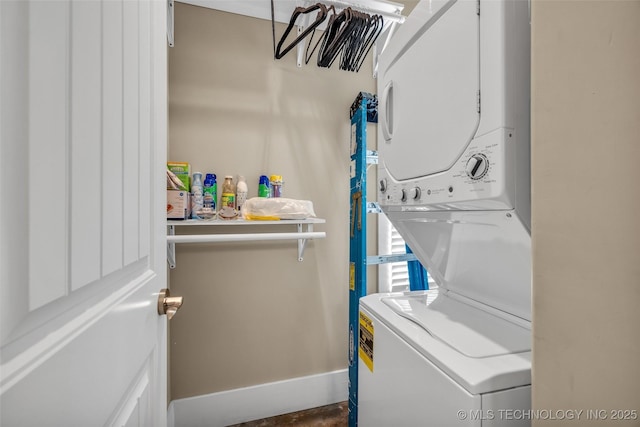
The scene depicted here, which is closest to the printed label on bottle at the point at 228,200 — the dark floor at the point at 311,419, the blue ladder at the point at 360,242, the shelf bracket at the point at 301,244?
the shelf bracket at the point at 301,244

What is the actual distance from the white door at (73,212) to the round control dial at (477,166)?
0.80 metres

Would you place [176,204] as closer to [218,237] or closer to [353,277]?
[218,237]

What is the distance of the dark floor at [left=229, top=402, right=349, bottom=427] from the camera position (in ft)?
6.23

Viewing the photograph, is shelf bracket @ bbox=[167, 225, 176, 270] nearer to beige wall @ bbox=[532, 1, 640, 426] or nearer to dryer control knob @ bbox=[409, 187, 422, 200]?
dryer control knob @ bbox=[409, 187, 422, 200]

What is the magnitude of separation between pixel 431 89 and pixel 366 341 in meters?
0.99

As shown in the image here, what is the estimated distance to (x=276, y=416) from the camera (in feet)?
6.45

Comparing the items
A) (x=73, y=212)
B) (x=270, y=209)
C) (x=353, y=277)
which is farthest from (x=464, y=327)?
(x=270, y=209)

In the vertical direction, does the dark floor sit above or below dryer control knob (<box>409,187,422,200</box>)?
below

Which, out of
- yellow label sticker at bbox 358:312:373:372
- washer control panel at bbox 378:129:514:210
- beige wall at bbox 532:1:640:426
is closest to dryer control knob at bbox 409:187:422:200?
washer control panel at bbox 378:129:514:210

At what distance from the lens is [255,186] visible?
196cm

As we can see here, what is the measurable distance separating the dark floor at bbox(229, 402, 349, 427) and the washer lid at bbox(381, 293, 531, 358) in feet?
4.16

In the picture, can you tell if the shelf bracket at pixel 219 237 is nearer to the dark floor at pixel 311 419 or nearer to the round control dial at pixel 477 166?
the round control dial at pixel 477 166

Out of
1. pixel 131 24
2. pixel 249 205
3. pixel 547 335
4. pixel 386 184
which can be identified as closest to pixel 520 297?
pixel 547 335

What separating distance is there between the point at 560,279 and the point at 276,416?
2.07 metres
